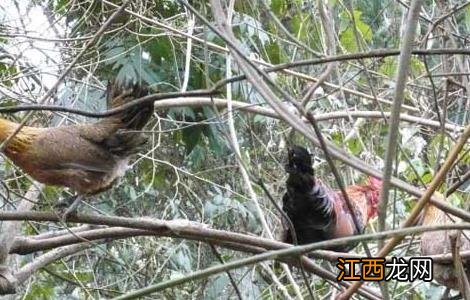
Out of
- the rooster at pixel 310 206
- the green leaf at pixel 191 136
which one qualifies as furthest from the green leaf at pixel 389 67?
the green leaf at pixel 191 136

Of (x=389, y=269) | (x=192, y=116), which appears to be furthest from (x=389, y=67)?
(x=389, y=269)

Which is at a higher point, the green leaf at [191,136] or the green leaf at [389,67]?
the green leaf at [389,67]

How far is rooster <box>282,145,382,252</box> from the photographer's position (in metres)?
1.83

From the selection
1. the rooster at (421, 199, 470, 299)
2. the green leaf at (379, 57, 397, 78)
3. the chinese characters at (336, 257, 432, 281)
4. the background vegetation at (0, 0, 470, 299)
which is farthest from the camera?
the background vegetation at (0, 0, 470, 299)

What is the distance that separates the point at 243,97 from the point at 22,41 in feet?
2.49

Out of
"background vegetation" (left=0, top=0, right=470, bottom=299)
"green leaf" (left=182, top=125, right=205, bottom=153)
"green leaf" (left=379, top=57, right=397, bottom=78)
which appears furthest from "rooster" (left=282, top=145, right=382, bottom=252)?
"green leaf" (left=182, top=125, right=205, bottom=153)

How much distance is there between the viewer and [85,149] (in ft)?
6.38

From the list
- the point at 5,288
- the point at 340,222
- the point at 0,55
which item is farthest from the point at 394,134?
the point at 0,55

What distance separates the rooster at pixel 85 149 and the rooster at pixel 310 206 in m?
0.38

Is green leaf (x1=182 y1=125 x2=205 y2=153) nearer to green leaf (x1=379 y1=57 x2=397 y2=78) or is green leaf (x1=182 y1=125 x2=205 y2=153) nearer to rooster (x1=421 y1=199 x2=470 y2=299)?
green leaf (x1=379 y1=57 x2=397 y2=78)

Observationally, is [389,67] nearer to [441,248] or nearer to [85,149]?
[441,248]

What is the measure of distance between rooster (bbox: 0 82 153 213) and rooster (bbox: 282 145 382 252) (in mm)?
383

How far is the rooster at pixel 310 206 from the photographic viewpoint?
1835 millimetres

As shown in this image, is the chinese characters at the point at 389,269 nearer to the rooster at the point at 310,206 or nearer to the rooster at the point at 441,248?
the rooster at the point at 441,248
